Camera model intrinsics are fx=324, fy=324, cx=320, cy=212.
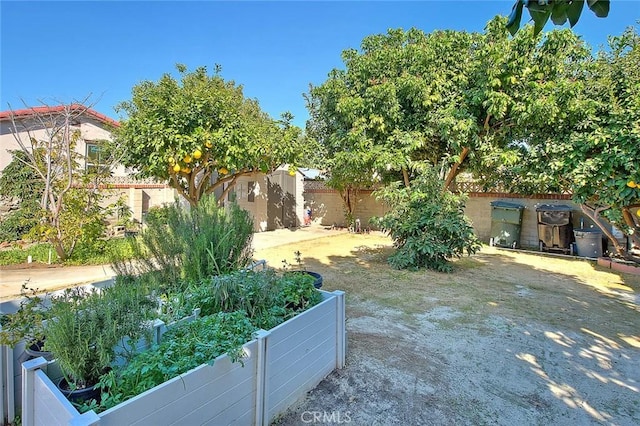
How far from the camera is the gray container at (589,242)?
7141 mm

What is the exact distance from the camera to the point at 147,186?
412 inches

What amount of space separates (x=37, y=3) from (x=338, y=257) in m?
7.02

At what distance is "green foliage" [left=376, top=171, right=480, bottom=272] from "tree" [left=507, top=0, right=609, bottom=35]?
187 inches

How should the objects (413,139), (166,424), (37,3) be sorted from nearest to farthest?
(166,424)
(37,3)
(413,139)

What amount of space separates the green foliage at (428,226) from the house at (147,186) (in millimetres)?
4584

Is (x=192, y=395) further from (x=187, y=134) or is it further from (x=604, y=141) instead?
(x=604, y=141)

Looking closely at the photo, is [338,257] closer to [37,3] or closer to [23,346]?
[23,346]

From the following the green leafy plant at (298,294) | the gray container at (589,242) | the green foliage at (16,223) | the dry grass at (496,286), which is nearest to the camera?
the green leafy plant at (298,294)

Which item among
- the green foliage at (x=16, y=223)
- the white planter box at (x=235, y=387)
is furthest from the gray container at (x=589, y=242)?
the green foliage at (x=16, y=223)

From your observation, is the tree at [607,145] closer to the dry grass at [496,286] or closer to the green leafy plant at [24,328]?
the dry grass at [496,286]

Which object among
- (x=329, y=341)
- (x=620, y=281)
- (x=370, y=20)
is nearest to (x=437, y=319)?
(x=329, y=341)

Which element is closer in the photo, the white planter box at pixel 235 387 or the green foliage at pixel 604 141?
the white planter box at pixel 235 387

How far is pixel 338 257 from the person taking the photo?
7.50m

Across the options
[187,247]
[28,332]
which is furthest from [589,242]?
[28,332]
